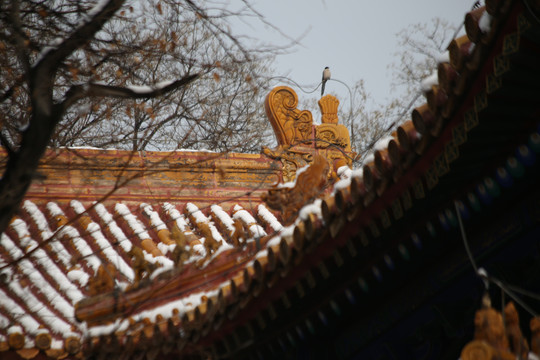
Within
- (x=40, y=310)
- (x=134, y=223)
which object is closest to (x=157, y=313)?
(x=40, y=310)

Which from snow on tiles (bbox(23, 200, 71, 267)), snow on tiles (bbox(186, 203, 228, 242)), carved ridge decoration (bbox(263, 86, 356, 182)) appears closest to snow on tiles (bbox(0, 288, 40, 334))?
snow on tiles (bbox(23, 200, 71, 267))

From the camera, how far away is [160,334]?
494 centimetres

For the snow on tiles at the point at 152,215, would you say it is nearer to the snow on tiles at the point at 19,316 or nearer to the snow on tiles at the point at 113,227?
the snow on tiles at the point at 113,227

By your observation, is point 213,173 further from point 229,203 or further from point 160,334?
point 160,334

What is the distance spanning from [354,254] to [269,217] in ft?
12.1

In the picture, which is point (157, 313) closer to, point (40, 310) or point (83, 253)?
point (40, 310)

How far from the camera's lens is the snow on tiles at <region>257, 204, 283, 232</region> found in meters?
7.39

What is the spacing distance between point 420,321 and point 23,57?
2483 mm

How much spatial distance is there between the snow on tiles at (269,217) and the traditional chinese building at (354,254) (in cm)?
7

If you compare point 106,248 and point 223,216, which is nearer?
point 106,248

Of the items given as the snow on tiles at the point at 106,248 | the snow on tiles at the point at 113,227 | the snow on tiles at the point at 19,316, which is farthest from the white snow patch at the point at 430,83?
the snow on tiles at the point at 113,227

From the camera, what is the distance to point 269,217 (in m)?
7.52

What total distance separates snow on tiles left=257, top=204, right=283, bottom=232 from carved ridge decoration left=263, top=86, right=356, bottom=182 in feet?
1.21

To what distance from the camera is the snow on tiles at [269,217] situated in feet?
24.3
